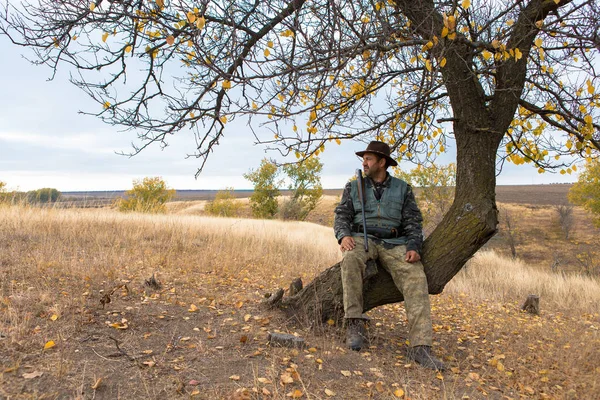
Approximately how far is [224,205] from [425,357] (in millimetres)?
45565

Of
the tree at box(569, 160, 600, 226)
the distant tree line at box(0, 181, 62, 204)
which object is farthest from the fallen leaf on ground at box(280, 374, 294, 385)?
the tree at box(569, 160, 600, 226)

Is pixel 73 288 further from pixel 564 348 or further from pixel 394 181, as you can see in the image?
pixel 564 348

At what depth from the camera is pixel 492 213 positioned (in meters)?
4.59

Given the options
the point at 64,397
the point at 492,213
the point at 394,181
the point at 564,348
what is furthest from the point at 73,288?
the point at 564,348

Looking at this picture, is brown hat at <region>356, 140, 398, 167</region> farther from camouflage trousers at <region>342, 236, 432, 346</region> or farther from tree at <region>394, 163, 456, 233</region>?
tree at <region>394, 163, 456, 233</region>

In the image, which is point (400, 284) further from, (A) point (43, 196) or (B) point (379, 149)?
(A) point (43, 196)

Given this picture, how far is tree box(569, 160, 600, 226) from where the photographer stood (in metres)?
31.1

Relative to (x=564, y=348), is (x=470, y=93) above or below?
above

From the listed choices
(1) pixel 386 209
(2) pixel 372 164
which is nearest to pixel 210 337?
(1) pixel 386 209

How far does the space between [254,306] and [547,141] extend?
14.9 ft

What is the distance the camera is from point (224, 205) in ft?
160

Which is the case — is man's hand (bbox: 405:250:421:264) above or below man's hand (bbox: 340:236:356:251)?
below

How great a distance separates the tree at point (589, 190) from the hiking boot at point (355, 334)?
3195 cm

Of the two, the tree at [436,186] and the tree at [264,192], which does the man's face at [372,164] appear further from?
the tree at [264,192]
